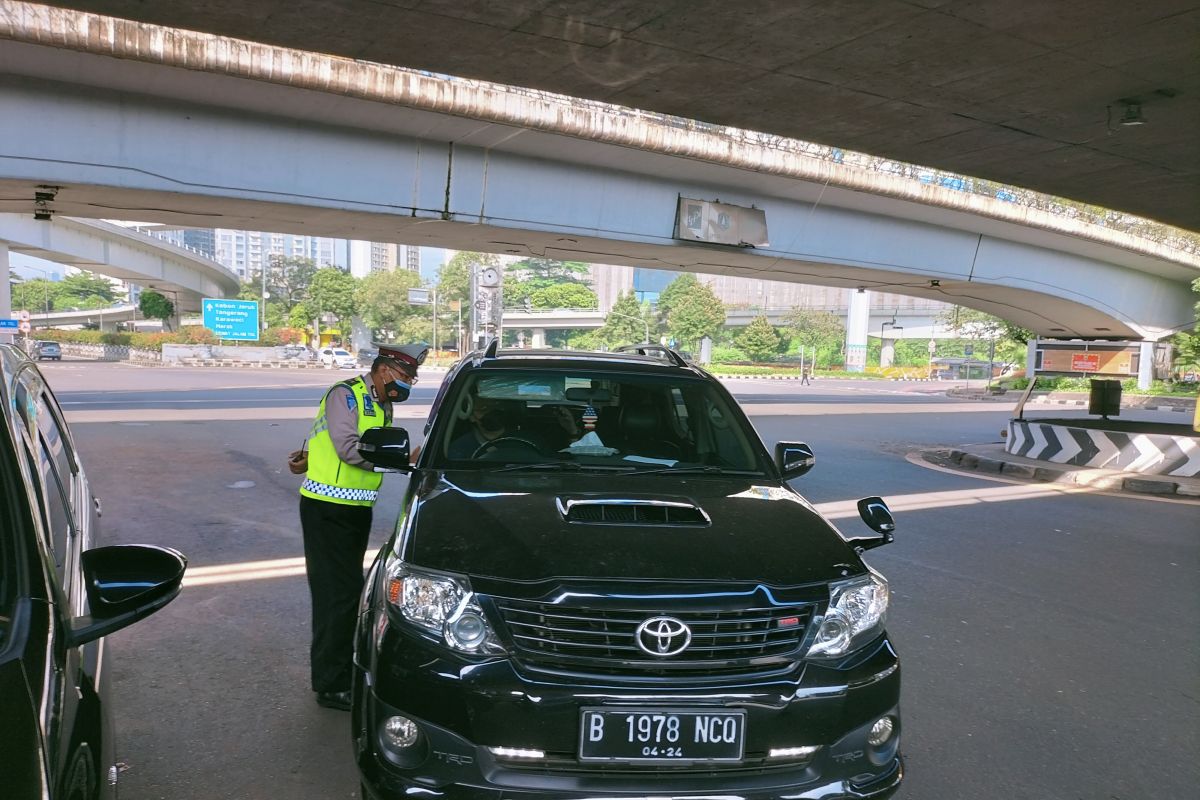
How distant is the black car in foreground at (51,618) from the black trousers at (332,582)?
1438 millimetres

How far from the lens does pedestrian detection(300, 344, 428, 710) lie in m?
3.76

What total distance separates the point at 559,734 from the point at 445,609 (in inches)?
19.4

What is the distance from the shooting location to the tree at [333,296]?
290ft

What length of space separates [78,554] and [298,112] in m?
11.3

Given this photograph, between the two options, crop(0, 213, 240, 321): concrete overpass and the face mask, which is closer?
the face mask

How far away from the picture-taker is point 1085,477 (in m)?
12.2

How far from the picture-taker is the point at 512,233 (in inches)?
623

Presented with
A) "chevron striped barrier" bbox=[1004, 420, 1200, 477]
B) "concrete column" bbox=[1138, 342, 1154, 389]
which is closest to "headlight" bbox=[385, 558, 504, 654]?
"chevron striped barrier" bbox=[1004, 420, 1200, 477]

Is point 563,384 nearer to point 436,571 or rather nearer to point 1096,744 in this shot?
point 436,571

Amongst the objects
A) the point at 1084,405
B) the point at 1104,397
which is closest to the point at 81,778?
the point at 1104,397

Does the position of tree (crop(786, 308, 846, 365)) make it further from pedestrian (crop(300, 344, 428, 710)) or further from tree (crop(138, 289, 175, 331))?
pedestrian (crop(300, 344, 428, 710))

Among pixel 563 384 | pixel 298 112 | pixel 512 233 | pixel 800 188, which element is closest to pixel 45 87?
pixel 298 112

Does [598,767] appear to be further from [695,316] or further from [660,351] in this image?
[695,316]

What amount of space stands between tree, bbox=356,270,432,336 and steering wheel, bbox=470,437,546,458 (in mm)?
89019
